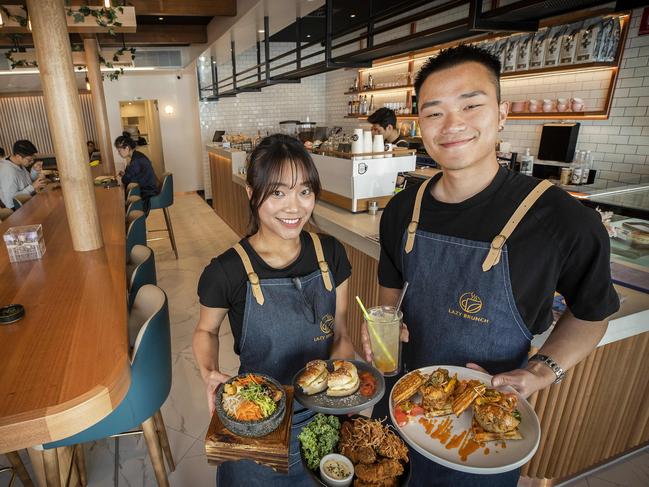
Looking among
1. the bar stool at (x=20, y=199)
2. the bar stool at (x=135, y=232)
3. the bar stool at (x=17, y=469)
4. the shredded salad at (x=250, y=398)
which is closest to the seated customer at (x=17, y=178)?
the bar stool at (x=20, y=199)

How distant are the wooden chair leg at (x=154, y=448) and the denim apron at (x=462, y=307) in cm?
125

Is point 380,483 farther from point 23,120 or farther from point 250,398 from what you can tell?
point 23,120

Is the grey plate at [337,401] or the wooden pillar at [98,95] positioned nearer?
the grey plate at [337,401]

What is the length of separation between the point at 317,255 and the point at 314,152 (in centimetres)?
219

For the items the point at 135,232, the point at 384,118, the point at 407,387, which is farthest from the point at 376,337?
the point at 384,118

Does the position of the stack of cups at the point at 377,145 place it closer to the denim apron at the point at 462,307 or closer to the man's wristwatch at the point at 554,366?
the denim apron at the point at 462,307

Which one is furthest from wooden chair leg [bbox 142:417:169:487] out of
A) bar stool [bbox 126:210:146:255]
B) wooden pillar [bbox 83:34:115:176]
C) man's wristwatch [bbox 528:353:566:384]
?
wooden pillar [bbox 83:34:115:176]

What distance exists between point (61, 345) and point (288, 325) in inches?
34.6

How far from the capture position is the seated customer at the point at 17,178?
16.6 feet

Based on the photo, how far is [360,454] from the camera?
0.99 meters

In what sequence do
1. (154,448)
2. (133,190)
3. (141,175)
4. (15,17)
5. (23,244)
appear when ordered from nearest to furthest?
(154,448), (23,244), (15,17), (133,190), (141,175)

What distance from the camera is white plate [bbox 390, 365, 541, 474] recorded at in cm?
98

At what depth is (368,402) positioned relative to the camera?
1.14 m

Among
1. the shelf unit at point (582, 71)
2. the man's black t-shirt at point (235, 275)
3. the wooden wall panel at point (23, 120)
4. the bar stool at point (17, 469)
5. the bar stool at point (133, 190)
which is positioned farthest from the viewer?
the wooden wall panel at point (23, 120)
